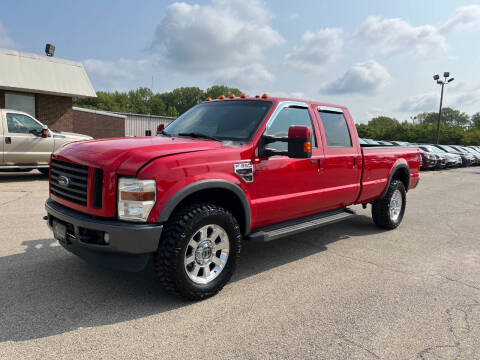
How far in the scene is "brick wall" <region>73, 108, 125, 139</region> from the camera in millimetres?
28906

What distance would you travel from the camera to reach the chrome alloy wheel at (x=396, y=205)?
21.0 feet

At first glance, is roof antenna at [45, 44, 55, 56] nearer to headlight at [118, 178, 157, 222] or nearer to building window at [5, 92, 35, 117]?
building window at [5, 92, 35, 117]

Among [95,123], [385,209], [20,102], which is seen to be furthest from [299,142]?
[95,123]

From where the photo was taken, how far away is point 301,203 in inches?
173

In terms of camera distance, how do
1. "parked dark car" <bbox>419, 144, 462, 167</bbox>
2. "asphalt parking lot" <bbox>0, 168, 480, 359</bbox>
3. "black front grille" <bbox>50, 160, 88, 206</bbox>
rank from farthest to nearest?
"parked dark car" <bbox>419, 144, 462, 167</bbox> < "black front grille" <bbox>50, 160, 88, 206</bbox> < "asphalt parking lot" <bbox>0, 168, 480, 359</bbox>

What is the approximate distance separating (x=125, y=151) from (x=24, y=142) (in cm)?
847

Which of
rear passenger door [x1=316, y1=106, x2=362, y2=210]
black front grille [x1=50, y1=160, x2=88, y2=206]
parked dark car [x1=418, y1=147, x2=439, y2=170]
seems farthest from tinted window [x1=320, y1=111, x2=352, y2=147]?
parked dark car [x1=418, y1=147, x2=439, y2=170]

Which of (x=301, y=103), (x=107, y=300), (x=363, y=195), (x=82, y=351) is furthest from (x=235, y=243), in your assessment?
(x=363, y=195)

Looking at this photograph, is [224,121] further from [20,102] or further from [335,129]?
[20,102]

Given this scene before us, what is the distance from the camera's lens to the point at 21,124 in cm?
1017

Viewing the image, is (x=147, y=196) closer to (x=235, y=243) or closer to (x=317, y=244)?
(x=235, y=243)

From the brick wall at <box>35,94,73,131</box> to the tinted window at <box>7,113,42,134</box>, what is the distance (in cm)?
791

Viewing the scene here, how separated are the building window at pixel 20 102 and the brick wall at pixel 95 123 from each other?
11.5 meters

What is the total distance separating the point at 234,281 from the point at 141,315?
1.11 m
